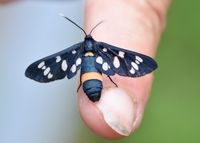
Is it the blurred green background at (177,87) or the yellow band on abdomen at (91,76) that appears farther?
the blurred green background at (177,87)

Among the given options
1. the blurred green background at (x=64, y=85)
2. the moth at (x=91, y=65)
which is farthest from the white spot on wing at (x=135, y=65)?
the blurred green background at (x=64, y=85)

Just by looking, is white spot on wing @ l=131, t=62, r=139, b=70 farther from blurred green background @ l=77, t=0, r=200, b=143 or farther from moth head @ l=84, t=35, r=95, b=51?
blurred green background @ l=77, t=0, r=200, b=143

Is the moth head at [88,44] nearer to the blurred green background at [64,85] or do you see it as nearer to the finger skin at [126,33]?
the finger skin at [126,33]

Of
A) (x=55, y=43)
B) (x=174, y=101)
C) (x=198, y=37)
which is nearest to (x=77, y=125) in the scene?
(x=55, y=43)

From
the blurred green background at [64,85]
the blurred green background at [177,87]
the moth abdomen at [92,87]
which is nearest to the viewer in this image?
the moth abdomen at [92,87]

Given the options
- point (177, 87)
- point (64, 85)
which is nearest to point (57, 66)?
point (64, 85)

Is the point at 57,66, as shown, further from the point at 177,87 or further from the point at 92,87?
the point at 177,87

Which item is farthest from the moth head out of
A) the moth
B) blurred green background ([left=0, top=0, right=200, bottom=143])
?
blurred green background ([left=0, top=0, right=200, bottom=143])
